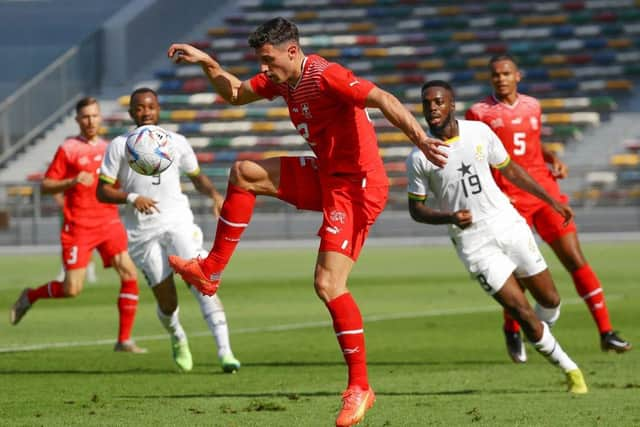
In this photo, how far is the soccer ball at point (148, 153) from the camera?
875cm

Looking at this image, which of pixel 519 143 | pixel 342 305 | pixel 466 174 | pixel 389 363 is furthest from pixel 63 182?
pixel 342 305

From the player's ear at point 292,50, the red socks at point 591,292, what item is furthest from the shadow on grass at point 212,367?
the player's ear at point 292,50

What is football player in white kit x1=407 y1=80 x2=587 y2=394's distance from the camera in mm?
8930

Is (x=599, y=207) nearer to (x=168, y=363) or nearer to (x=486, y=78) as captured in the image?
(x=486, y=78)

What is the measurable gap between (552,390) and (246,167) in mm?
2714

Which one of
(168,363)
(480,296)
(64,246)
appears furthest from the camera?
(480,296)

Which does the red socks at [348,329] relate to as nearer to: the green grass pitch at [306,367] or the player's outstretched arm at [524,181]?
the green grass pitch at [306,367]

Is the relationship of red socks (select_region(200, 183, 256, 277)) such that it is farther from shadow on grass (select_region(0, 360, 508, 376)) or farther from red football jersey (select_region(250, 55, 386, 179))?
shadow on grass (select_region(0, 360, 508, 376))

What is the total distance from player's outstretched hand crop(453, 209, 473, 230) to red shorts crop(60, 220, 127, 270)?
182 inches

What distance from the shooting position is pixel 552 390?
876 cm

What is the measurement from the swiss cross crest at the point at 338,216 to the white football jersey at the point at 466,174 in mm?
1859

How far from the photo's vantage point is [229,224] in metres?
7.56

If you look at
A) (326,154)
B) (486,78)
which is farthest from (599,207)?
(326,154)

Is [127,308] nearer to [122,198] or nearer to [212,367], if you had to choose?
[212,367]
